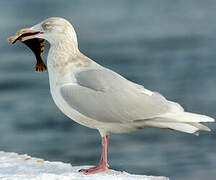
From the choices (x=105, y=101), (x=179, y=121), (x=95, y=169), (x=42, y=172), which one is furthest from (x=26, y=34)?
(x=179, y=121)

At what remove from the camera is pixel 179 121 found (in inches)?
286

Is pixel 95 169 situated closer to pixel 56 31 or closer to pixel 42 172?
pixel 42 172

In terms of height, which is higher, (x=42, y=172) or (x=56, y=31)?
(x=56, y=31)

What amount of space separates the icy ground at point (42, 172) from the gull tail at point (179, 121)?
0.66m

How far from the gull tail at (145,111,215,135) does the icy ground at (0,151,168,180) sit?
662 mm

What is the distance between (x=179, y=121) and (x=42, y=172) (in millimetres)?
1719

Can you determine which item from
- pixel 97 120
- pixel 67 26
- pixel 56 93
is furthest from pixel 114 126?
pixel 67 26

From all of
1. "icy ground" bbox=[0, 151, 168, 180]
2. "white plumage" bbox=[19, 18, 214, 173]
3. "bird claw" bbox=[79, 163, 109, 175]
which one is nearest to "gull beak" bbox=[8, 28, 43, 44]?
"white plumage" bbox=[19, 18, 214, 173]

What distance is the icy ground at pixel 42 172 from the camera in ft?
23.0

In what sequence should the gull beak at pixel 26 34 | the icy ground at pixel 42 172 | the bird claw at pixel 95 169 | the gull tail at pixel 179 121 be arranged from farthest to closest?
1. the gull beak at pixel 26 34
2. the bird claw at pixel 95 169
3. the gull tail at pixel 179 121
4. the icy ground at pixel 42 172

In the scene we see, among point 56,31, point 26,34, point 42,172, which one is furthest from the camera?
point 26,34

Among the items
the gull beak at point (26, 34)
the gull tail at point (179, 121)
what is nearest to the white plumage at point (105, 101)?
the gull tail at point (179, 121)

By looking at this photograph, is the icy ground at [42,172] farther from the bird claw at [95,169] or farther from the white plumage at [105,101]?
the white plumage at [105,101]

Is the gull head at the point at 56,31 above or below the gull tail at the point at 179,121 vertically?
above
